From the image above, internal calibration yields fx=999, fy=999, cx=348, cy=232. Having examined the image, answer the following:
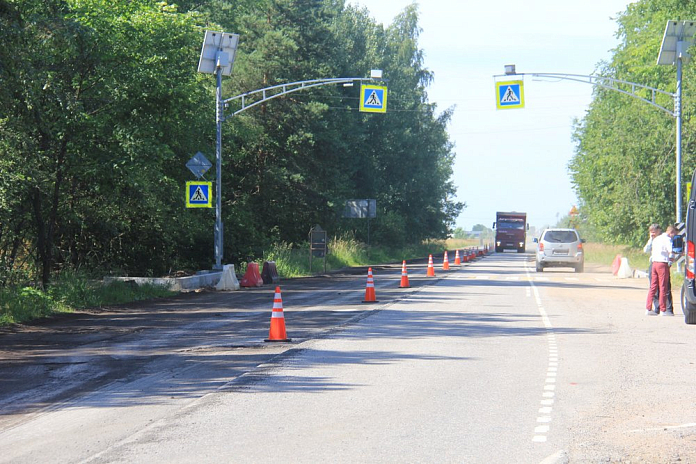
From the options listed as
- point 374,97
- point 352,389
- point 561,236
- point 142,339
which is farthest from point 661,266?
point 561,236

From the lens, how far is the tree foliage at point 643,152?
49031 millimetres

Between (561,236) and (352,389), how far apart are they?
1324 inches

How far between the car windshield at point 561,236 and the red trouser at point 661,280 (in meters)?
22.0

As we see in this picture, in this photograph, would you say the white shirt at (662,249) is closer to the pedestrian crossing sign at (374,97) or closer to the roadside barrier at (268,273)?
the pedestrian crossing sign at (374,97)

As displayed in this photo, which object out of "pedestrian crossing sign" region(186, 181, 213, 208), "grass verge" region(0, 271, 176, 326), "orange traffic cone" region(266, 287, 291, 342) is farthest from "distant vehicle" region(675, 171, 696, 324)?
"pedestrian crossing sign" region(186, 181, 213, 208)

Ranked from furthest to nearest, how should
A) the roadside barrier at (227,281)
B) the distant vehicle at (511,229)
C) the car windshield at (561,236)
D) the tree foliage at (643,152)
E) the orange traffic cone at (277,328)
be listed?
the distant vehicle at (511,229)
the tree foliage at (643,152)
the car windshield at (561,236)
the roadside barrier at (227,281)
the orange traffic cone at (277,328)

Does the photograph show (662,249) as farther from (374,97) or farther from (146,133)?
(374,97)

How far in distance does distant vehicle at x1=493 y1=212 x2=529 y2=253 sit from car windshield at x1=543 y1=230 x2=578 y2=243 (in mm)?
49187

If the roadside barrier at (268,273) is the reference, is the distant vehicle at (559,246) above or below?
above

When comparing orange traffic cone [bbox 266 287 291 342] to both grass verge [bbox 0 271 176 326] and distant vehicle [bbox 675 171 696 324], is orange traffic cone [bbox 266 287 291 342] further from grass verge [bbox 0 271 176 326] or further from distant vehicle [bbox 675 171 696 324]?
distant vehicle [bbox 675 171 696 324]

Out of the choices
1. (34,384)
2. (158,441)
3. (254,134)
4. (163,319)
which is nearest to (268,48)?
(254,134)

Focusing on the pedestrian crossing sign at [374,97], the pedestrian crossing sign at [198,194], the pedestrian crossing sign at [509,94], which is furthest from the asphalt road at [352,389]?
the pedestrian crossing sign at [374,97]

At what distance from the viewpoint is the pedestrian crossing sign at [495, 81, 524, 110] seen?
1357 inches

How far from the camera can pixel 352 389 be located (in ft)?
33.9
